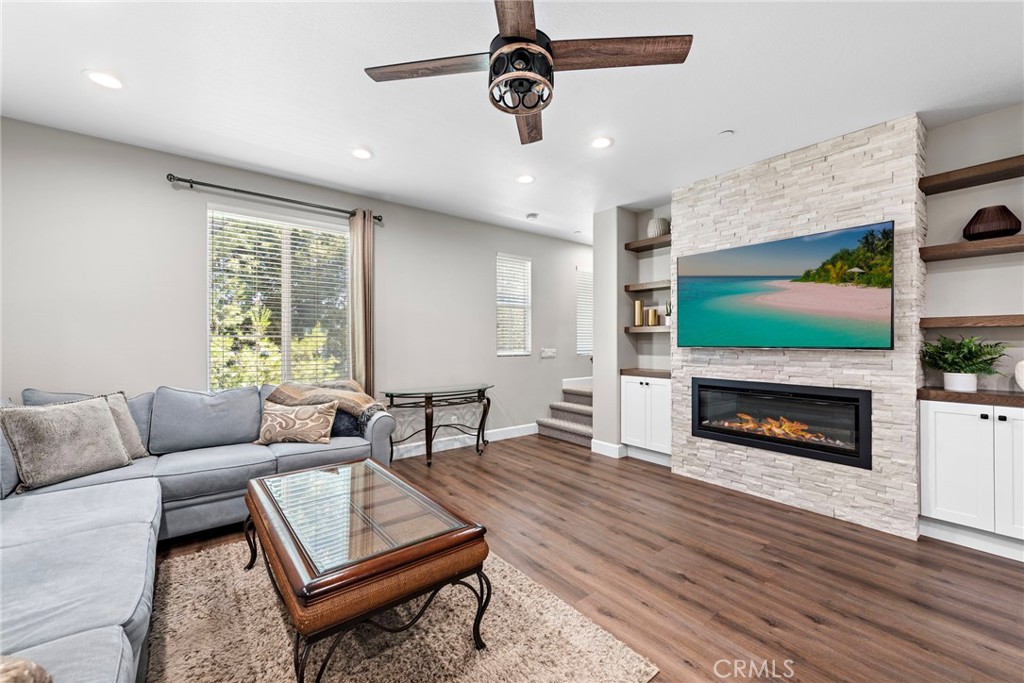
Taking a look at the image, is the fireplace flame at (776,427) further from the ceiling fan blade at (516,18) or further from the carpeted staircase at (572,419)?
the ceiling fan blade at (516,18)

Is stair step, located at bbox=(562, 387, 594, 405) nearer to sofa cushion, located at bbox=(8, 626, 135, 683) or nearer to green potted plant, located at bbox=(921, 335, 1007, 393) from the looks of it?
green potted plant, located at bbox=(921, 335, 1007, 393)

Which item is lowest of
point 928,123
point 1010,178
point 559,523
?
point 559,523

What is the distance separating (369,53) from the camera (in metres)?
2.18

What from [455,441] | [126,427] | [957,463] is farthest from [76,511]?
[957,463]

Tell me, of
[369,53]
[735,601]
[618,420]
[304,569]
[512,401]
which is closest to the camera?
[304,569]

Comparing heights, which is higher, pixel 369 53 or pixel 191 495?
pixel 369 53

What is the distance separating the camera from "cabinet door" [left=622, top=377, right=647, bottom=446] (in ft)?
14.4

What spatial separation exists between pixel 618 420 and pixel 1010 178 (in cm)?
339

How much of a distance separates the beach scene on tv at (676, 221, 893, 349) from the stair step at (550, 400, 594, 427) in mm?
1782

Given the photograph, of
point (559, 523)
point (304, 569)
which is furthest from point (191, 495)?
point (559, 523)

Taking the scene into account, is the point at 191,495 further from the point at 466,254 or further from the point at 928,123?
the point at 928,123

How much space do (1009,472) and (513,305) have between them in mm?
4500

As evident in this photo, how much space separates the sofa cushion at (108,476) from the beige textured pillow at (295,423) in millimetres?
684

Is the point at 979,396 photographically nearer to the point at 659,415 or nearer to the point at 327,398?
the point at 659,415
